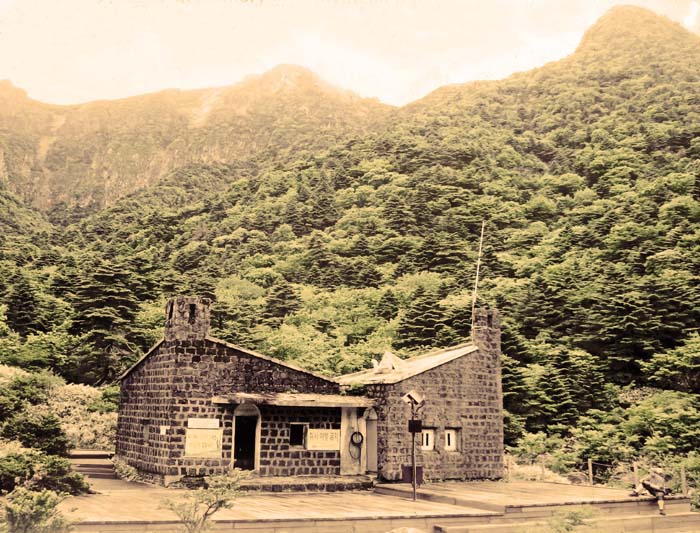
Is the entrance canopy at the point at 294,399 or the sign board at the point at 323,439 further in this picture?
the sign board at the point at 323,439

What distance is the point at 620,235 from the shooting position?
42969 millimetres

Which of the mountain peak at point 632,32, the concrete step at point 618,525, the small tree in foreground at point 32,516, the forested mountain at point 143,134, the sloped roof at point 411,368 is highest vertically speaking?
the mountain peak at point 632,32

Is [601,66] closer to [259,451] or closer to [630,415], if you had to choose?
[630,415]

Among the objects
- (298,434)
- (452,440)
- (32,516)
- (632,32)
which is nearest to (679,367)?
(452,440)

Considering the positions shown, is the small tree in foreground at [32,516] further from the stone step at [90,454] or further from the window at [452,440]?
the stone step at [90,454]

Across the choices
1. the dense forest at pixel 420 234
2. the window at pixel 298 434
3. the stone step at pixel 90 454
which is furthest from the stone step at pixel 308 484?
the dense forest at pixel 420 234

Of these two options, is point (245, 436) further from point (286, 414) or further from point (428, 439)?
point (428, 439)

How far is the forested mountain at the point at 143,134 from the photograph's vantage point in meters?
81.7

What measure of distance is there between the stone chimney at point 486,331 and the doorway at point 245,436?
791 centimetres

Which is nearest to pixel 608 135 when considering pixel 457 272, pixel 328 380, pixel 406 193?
pixel 406 193

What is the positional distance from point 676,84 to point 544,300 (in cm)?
4485

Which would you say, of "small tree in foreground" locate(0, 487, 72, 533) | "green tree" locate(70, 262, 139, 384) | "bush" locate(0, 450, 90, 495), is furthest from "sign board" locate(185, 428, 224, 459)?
"green tree" locate(70, 262, 139, 384)

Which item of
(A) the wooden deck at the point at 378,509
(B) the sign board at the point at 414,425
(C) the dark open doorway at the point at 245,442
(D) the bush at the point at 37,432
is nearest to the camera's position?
(A) the wooden deck at the point at 378,509

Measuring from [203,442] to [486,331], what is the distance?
10063 mm
